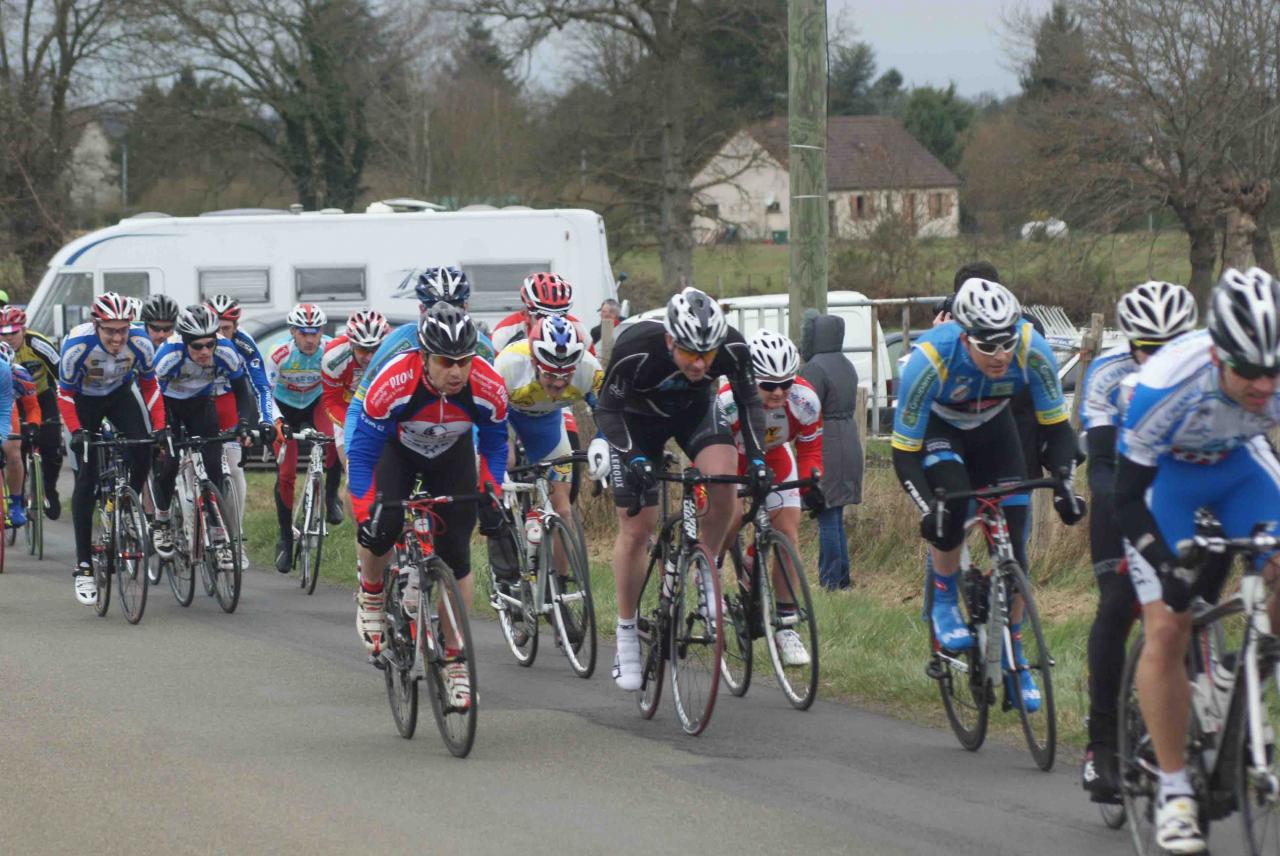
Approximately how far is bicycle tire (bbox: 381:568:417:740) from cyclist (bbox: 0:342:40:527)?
24.3ft

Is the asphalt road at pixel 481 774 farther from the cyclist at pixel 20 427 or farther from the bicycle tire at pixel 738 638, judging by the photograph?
the cyclist at pixel 20 427

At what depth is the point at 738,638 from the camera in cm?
843

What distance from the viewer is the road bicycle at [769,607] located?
26.6 feet

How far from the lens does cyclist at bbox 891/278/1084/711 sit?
702 centimetres

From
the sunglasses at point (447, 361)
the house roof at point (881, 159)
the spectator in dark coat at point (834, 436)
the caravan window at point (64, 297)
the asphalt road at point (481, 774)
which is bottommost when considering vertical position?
the asphalt road at point (481, 774)

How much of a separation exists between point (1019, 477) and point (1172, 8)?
2422cm

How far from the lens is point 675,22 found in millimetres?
38500

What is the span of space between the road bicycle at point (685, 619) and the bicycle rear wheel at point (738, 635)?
1.12 ft

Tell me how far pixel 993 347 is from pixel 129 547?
21.9 feet

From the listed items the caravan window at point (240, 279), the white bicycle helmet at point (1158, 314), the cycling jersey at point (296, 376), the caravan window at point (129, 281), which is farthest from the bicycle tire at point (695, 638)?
the caravan window at point (129, 281)

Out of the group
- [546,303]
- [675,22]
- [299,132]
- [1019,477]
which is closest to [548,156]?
[675,22]

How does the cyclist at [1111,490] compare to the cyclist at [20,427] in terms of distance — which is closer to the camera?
the cyclist at [1111,490]

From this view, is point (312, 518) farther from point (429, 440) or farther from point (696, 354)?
point (696, 354)

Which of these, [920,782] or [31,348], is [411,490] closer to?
[920,782]
